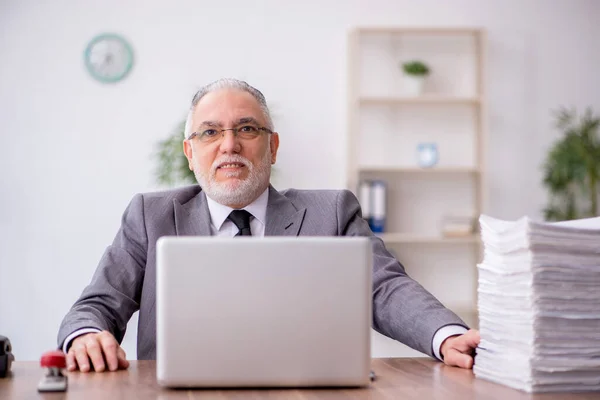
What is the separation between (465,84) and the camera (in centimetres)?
462

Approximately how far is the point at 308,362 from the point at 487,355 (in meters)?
0.38

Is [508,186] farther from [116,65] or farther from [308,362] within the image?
[308,362]

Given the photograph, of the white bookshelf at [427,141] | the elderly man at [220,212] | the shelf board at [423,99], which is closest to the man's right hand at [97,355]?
the elderly man at [220,212]

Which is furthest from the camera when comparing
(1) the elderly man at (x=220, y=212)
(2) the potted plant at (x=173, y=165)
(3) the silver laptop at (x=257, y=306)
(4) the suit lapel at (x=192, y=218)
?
(2) the potted plant at (x=173, y=165)

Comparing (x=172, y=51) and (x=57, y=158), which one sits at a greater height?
(x=172, y=51)

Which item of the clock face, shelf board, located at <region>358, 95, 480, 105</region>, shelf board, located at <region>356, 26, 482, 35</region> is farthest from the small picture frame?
the clock face

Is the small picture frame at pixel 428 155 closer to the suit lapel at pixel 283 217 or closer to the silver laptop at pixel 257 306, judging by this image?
the suit lapel at pixel 283 217

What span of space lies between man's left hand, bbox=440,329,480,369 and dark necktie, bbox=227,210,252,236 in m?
0.78

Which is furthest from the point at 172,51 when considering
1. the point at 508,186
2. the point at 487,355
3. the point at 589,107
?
the point at 487,355

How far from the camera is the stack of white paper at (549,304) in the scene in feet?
4.06

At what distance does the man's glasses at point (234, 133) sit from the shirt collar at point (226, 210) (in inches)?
6.9

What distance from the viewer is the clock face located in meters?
4.51

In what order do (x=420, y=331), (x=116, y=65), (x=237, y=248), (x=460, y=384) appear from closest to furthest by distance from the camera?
1. (x=237, y=248)
2. (x=460, y=384)
3. (x=420, y=331)
4. (x=116, y=65)

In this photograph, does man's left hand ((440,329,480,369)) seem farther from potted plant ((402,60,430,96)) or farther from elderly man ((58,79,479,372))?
potted plant ((402,60,430,96))
